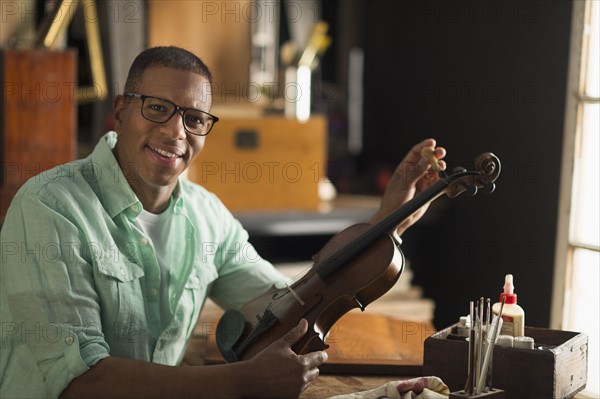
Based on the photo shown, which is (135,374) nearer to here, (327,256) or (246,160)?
(327,256)

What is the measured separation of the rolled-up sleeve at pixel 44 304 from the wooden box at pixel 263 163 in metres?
1.80

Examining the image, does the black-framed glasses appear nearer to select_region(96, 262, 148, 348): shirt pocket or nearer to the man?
the man

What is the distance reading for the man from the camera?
5.58 feet

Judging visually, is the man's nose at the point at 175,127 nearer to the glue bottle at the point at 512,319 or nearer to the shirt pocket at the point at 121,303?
the shirt pocket at the point at 121,303

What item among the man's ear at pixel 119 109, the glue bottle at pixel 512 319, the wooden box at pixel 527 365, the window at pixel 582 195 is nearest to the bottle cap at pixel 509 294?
the glue bottle at pixel 512 319

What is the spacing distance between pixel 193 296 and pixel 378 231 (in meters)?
0.56

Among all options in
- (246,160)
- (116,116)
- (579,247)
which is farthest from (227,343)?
(246,160)

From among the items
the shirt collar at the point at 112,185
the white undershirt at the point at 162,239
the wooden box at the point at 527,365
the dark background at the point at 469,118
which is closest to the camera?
the wooden box at the point at 527,365

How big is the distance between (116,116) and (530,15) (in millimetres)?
2023

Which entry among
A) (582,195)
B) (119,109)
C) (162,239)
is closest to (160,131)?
(119,109)

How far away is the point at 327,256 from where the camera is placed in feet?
6.32

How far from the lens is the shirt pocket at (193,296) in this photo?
7.08 feet

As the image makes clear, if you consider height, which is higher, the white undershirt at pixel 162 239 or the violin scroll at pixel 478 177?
the violin scroll at pixel 478 177

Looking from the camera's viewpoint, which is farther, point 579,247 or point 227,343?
point 579,247
